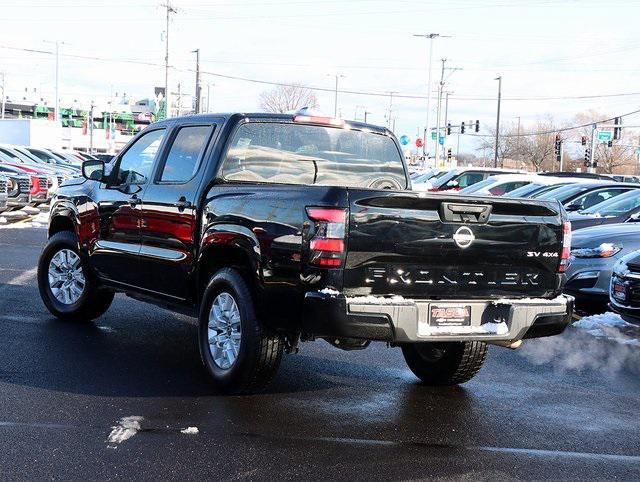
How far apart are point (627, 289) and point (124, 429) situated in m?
5.45

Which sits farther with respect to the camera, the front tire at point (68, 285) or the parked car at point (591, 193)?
the parked car at point (591, 193)

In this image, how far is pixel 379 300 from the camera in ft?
18.1

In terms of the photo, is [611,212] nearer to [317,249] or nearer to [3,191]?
[317,249]

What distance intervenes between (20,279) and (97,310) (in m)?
3.27

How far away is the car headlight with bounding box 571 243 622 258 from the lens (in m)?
10.4

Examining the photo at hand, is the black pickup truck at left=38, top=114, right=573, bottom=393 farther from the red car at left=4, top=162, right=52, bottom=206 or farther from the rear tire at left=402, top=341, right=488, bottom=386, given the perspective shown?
the red car at left=4, top=162, right=52, bottom=206

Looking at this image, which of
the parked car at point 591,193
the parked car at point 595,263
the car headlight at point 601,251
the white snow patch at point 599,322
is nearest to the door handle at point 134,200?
the white snow patch at point 599,322

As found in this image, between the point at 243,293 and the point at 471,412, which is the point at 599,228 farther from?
the point at 243,293

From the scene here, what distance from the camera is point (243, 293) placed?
602 centimetres

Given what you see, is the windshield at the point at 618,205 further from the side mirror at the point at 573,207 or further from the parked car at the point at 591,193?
the parked car at the point at 591,193

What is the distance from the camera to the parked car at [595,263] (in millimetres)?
10273

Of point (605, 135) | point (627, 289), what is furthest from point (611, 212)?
point (605, 135)

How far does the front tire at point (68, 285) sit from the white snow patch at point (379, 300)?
3.81 meters

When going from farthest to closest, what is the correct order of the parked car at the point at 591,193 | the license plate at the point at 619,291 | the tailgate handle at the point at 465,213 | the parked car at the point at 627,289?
the parked car at the point at 591,193 → the license plate at the point at 619,291 → the parked car at the point at 627,289 → the tailgate handle at the point at 465,213
